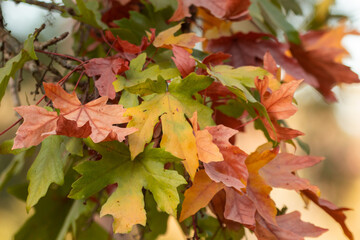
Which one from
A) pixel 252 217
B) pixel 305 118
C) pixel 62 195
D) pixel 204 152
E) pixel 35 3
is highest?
pixel 35 3

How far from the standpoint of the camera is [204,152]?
0.46 metres

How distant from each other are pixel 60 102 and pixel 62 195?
0.39 meters

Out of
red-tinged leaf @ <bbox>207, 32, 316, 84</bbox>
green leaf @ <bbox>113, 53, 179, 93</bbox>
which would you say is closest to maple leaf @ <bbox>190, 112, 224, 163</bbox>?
green leaf @ <bbox>113, 53, 179, 93</bbox>

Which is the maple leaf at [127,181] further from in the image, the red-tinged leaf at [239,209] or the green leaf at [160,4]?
the green leaf at [160,4]

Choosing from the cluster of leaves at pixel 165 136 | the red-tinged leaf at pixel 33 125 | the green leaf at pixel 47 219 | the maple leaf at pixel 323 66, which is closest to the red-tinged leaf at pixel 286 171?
the cluster of leaves at pixel 165 136

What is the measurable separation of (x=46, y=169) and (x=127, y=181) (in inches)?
4.7

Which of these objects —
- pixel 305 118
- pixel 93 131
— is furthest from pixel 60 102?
pixel 305 118

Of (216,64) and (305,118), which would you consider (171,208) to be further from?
(305,118)

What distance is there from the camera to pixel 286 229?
0.58m

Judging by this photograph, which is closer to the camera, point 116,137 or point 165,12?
point 116,137

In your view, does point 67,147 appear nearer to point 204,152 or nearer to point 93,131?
point 93,131

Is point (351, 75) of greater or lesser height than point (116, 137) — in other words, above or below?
below

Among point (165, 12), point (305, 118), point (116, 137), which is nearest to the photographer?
point (116, 137)

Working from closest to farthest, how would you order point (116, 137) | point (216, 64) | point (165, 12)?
point (116, 137) → point (216, 64) → point (165, 12)
